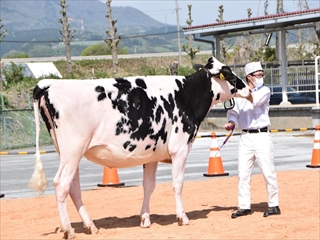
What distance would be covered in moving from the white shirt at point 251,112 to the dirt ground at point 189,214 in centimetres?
138

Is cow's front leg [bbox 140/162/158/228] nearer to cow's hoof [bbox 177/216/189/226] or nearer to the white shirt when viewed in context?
cow's hoof [bbox 177/216/189/226]

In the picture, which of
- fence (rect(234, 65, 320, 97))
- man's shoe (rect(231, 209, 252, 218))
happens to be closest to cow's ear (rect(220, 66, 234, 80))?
man's shoe (rect(231, 209, 252, 218))

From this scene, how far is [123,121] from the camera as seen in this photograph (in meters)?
10.0

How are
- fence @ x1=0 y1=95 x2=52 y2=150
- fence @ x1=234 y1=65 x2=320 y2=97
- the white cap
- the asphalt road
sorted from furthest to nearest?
fence @ x1=234 y1=65 x2=320 y2=97 → fence @ x1=0 y1=95 x2=52 y2=150 → the asphalt road → the white cap

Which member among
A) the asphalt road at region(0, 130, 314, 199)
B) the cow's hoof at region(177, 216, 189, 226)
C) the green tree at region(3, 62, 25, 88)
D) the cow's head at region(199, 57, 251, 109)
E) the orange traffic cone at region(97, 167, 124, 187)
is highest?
the cow's head at region(199, 57, 251, 109)

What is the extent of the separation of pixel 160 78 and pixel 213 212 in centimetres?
239

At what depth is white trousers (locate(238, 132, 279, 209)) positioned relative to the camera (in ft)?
36.1

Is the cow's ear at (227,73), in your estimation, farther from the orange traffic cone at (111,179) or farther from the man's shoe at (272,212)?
the orange traffic cone at (111,179)

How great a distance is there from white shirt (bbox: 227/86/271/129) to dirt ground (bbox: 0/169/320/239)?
138 centimetres

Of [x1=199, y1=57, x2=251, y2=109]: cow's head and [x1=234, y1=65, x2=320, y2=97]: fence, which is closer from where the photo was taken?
[x1=199, y1=57, x2=251, y2=109]: cow's head

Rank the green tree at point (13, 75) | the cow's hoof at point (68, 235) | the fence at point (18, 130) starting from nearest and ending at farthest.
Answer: the cow's hoof at point (68, 235) < the fence at point (18, 130) < the green tree at point (13, 75)

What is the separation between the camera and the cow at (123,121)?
976 cm

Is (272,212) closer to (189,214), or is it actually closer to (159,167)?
(189,214)

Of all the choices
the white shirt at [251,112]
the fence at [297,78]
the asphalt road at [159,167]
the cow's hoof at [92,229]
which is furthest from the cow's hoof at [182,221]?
the fence at [297,78]
